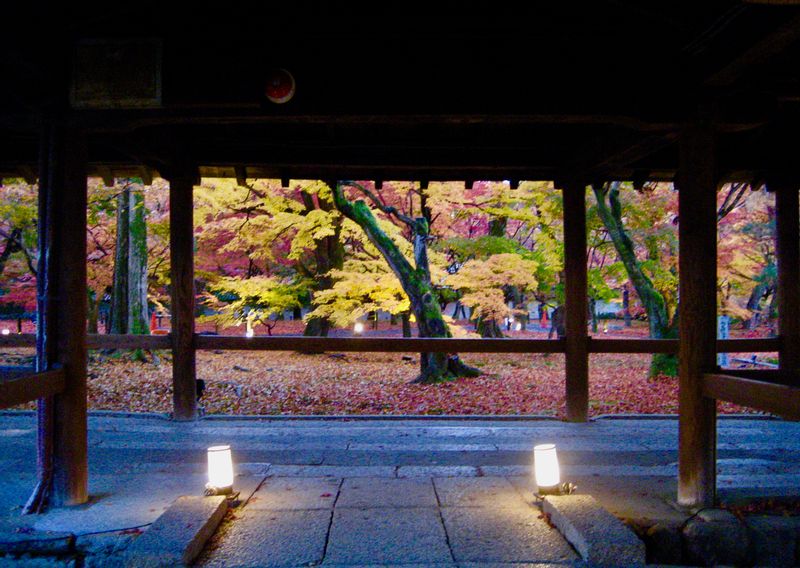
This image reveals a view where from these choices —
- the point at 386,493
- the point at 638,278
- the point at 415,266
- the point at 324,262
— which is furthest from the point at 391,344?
the point at 324,262

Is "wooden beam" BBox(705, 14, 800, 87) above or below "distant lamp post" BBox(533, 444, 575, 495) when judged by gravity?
above

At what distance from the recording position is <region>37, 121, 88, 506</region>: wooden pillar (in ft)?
13.5

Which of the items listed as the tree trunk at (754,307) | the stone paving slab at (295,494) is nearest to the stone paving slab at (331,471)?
the stone paving slab at (295,494)

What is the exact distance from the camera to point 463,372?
12.0m

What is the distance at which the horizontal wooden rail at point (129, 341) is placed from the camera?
6793 millimetres

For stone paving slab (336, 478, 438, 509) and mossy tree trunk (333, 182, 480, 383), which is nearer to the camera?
stone paving slab (336, 478, 438, 509)

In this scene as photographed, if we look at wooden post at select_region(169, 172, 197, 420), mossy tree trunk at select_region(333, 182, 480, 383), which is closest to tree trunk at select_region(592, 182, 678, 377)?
mossy tree trunk at select_region(333, 182, 480, 383)

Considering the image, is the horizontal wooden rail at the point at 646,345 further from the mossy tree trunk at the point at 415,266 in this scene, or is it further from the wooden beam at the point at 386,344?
the mossy tree trunk at the point at 415,266

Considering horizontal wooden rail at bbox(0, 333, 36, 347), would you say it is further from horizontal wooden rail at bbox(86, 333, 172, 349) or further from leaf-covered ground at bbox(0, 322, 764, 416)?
leaf-covered ground at bbox(0, 322, 764, 416)

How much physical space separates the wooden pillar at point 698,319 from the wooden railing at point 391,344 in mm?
2606

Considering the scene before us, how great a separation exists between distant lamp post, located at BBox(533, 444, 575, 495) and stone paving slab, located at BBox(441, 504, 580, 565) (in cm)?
21

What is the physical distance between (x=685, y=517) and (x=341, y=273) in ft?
27.9

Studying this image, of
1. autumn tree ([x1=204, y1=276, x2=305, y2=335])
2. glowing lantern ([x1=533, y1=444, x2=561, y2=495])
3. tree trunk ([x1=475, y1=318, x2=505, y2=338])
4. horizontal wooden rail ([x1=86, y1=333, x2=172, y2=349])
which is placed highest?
autumn tree ([x1=204, y1=276, x2=305, y2=335])

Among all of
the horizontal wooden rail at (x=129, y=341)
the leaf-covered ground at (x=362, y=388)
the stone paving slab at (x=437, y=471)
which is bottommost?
the leaf-covered ground at (x=362, y=388)
